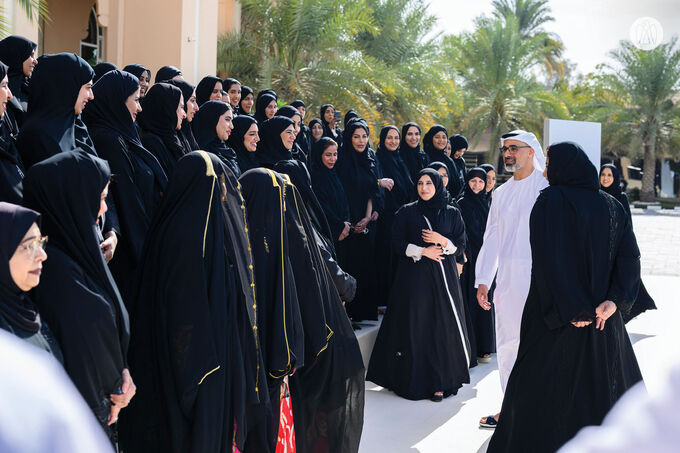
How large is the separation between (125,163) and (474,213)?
3.78 metres

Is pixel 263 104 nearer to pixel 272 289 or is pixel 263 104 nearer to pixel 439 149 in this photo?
pixel 439 149

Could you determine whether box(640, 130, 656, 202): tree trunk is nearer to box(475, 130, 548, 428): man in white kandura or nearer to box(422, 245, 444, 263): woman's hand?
box(422, 245, 444, 263): woman's hand

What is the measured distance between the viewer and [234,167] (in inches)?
155

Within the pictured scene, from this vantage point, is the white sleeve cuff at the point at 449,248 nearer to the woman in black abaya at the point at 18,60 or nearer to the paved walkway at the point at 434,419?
the paved walkway at the point at 434,419

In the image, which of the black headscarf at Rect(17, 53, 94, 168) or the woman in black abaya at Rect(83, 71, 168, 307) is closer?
the black headscarf at Rect(17, 53, 94, 168)

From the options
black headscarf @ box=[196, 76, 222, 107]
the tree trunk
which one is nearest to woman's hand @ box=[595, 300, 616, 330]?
black headscarf @ box=[196, 76, 222, 107]

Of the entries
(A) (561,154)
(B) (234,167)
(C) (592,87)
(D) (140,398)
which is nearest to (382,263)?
(B) (234,167)

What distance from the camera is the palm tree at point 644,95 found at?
82.9 ft

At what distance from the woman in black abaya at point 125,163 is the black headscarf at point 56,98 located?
A: 0.99ft

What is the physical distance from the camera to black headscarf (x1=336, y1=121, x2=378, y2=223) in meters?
6.17

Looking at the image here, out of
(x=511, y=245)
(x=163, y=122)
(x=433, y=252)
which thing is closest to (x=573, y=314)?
(x=511, y=245)

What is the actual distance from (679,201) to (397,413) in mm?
30305

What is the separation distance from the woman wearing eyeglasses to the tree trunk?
27.8m

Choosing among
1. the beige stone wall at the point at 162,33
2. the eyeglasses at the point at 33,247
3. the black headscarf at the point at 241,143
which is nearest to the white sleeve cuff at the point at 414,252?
the black headscarf at the point at 241,143
